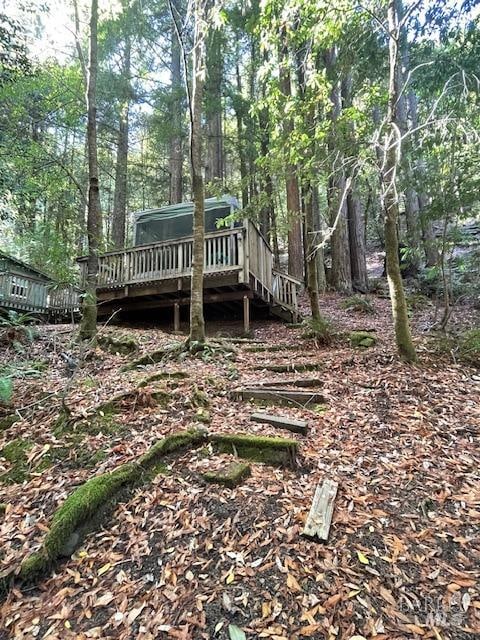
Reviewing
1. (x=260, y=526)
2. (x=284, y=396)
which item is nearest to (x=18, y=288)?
(x=284, y=396)

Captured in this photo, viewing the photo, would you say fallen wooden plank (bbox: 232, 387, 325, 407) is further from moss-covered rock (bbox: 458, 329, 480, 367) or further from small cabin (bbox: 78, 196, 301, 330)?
small cabin (bbox: 78, 196, 301, 330)

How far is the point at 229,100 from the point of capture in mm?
16578

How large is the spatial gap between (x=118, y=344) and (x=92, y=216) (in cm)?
247

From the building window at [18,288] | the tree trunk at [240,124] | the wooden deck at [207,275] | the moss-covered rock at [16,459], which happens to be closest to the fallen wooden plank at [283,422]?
the moss-covered rock at [16,459]

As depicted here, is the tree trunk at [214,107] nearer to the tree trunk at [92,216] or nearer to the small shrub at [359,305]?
the tree trunk at [92,216]

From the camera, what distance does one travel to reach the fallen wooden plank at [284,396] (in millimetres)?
4254

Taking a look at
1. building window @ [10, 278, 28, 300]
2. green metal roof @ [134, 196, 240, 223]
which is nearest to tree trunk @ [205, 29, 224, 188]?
green metal roof @ [134, 196, 240, 223]

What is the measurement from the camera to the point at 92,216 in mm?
6711

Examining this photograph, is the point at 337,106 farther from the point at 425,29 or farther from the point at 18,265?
the point at 18,265

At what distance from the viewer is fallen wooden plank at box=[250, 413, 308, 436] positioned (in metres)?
3.52

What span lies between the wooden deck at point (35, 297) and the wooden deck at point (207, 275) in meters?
5.20

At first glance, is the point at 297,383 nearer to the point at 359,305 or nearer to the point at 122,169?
the point at 359,305

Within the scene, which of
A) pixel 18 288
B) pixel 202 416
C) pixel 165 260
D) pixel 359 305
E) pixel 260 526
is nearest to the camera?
pixel 260 526

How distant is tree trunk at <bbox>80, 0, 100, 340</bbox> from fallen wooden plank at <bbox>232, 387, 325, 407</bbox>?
135 inches
